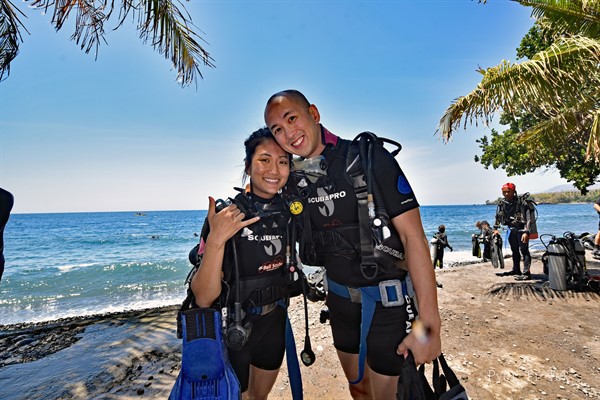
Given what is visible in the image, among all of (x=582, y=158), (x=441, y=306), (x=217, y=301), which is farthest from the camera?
(x=582, y=158)

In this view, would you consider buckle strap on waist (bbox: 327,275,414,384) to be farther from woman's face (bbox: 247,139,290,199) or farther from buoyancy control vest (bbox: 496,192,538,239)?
buoyancy control vest (bbox: 496,192,538,239)

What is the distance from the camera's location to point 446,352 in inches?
175

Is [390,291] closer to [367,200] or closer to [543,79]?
[367,200]

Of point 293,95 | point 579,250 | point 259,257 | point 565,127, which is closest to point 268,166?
point 293,95

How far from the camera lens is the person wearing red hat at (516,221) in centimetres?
827

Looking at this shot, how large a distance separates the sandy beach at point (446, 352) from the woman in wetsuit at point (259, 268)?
1820mm

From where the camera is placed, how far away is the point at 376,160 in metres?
1.92

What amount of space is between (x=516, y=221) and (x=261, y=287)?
29.7 ft

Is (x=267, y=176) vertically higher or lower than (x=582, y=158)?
lower

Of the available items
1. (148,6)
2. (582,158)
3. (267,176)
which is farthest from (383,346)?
(582,158)

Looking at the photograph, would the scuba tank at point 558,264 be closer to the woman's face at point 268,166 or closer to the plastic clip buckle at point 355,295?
the plastic clip buckle at point 355,295

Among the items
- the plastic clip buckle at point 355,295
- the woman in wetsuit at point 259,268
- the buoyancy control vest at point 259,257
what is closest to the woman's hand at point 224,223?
the woman in wetsuit at point 259,268

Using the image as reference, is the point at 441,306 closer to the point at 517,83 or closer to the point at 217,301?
the point at 517,83

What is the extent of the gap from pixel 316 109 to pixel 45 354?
7.32 m
